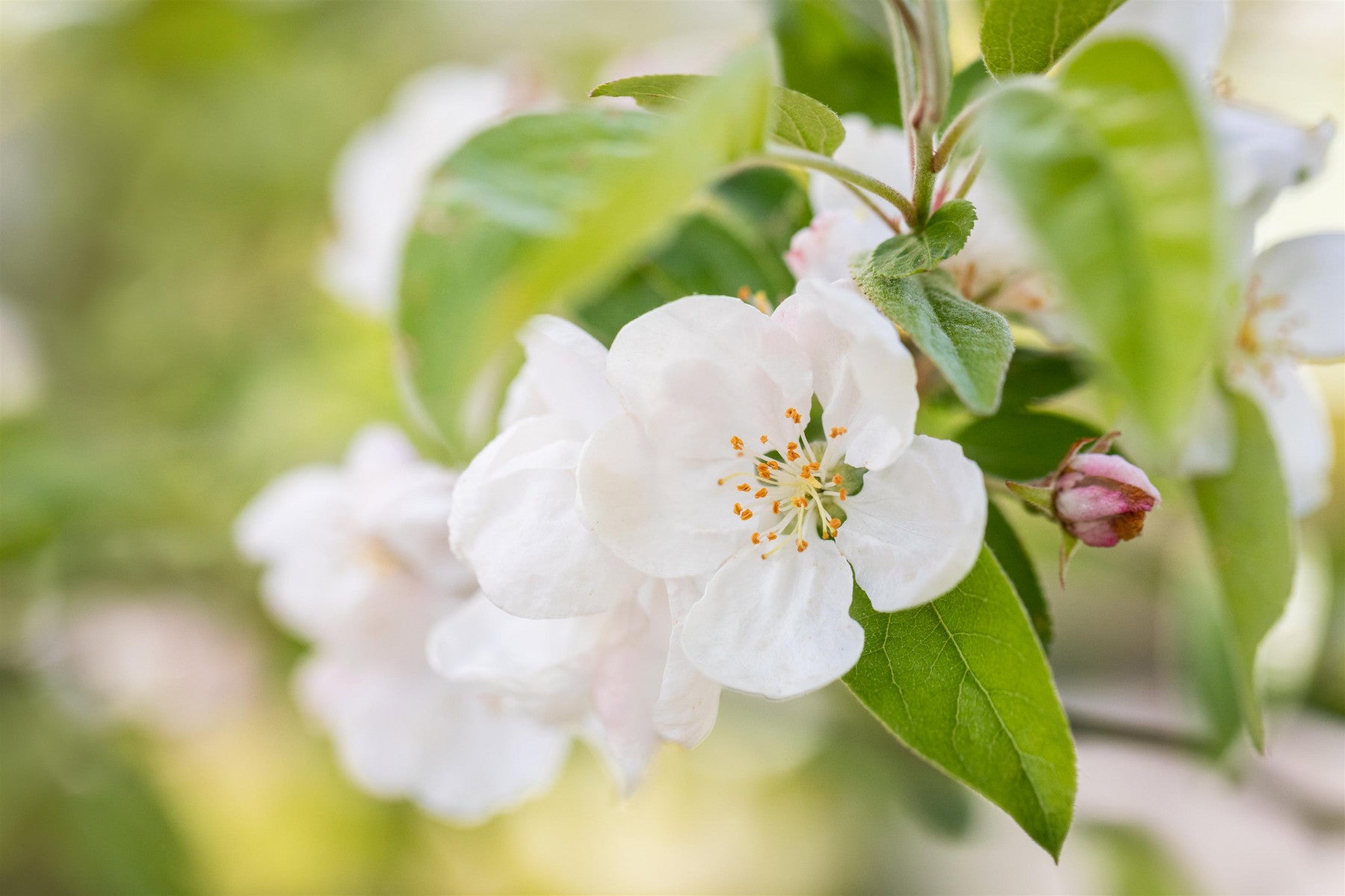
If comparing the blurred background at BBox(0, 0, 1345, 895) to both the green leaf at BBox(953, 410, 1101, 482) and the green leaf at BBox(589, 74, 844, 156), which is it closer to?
the green leaf at BBox(953, 410, 1101, 482)

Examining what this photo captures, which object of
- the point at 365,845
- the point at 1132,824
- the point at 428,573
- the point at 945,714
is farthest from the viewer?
the point at 365,845

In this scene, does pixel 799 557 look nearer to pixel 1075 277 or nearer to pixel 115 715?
pixel 1075 277

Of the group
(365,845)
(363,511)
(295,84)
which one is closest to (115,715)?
(365,845)

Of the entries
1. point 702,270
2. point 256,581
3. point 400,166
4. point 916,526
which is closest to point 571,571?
point 916,526

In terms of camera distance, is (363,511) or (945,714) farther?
(363,511)

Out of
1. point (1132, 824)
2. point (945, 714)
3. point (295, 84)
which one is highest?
point (945, 714)

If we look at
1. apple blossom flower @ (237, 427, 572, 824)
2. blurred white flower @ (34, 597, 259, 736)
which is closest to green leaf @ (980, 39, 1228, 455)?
apple blossom flower @ (237, 427, 572, 824)

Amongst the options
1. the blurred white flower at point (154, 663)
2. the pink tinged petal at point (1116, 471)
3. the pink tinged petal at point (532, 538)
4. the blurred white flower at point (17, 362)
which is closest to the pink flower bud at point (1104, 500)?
the pink tinged petal at point (1116, 471)
